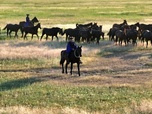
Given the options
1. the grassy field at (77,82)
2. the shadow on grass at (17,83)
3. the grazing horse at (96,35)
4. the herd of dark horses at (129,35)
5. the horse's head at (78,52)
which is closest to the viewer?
the grassy field at (77,82)

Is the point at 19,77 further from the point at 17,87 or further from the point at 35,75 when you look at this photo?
the point at 17,87

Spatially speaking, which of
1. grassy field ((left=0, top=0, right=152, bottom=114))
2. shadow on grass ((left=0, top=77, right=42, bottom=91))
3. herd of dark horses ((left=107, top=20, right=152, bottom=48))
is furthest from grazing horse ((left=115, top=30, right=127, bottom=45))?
shadow on grass ((left=0, top=77, right=42, bottom=91))

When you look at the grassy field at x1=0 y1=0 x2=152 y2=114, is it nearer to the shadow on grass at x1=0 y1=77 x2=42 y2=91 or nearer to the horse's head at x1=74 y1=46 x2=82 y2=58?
the shadow on grass at x1=0 y1=77 x2=42 y2=91

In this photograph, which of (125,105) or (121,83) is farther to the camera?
(121,83)

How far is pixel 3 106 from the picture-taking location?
16312mm

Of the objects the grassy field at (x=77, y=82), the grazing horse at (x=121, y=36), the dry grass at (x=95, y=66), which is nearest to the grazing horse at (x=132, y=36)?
the grazing horse at (x=121, y=36)

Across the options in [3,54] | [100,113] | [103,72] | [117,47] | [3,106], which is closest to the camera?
[100,113]

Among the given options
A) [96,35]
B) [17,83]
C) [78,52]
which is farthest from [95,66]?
[96,35]

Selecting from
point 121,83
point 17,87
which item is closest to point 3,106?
point 17,87

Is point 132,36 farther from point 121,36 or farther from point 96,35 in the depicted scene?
point 96,35

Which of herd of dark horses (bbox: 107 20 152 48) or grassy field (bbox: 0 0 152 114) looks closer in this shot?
grassy field (bbox: 0 0 152 114)

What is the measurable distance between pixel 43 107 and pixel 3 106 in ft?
5.26

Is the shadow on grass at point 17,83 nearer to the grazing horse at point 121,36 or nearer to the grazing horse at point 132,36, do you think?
the grazing horse at point 121,36

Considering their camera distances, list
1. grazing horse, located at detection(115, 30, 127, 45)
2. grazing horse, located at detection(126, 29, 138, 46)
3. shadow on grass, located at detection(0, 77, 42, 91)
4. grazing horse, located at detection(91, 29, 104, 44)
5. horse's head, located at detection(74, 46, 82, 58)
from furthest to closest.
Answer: grazing horse, located at detection(91, 29, 104, 44) < grazing horse, located at detection(115, 30, 127, 45) < grazing horse, located at detection(126, 29, 138, 46) < horse's head, located at detection(74, 46, 82, 58) < shadow on grass, located at detection(0, 77, 42, 91)
